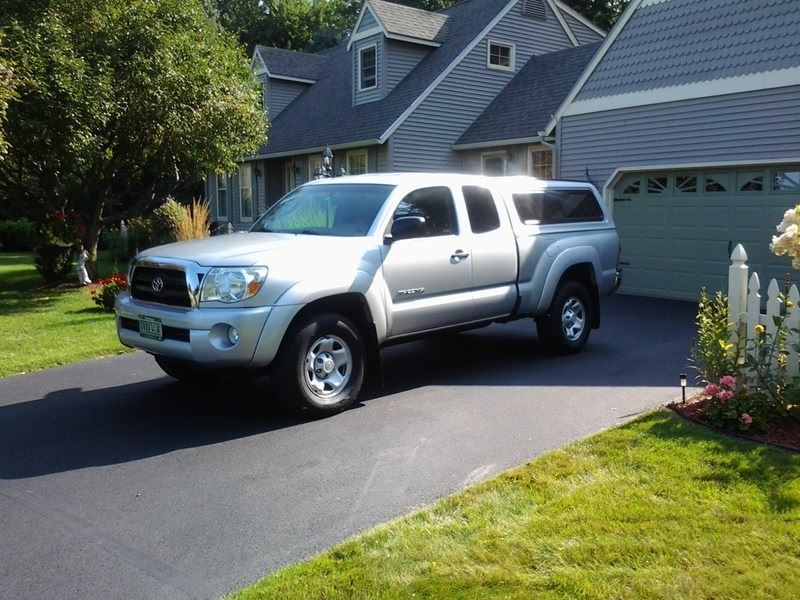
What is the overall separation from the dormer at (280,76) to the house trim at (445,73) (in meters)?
8.16

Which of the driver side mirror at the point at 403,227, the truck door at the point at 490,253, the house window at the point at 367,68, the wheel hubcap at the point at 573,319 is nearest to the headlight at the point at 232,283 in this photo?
the driver side mirror at the point at 403,227

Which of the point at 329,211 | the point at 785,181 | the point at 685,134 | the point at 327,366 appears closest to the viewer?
the point at 327,366

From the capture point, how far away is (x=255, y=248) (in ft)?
20.7

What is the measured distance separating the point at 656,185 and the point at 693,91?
177 cm

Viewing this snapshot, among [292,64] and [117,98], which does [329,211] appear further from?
[292,64]

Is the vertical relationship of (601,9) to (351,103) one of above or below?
above

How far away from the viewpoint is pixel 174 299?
6.19 meters

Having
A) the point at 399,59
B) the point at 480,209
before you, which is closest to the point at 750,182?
the point at 480,209

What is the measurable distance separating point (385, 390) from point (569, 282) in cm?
280

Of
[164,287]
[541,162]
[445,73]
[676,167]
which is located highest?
[445,73]

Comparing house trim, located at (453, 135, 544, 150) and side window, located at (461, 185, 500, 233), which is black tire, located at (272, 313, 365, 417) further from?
house trim, located at (453, 135, 544, 150)

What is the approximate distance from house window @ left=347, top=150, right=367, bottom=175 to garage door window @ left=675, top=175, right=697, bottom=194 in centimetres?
994

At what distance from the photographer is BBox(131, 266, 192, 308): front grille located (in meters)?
6.11

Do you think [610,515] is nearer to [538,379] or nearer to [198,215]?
[538,379]
